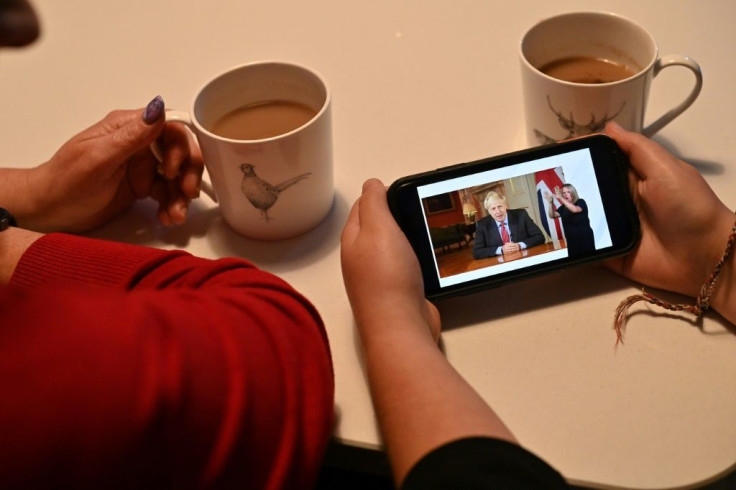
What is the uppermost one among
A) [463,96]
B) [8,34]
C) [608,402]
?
[8,34]

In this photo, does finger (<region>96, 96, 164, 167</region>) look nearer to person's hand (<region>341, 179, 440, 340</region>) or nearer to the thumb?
the thumb

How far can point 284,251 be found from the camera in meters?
0.65

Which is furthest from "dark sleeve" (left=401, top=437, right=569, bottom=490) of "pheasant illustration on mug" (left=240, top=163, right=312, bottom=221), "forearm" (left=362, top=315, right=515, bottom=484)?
"pheasant illustration on mug" (left=240, top=163, right=312, bottom=221)

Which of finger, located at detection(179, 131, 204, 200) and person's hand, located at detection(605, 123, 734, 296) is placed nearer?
person's hand, located at detection(605, 123, 734, 296)

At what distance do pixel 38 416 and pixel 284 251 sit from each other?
12.2 inches

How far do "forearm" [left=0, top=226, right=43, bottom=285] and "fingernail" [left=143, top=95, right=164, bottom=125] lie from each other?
0.46 feet

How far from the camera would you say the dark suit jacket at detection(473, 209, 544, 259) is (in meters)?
0.57

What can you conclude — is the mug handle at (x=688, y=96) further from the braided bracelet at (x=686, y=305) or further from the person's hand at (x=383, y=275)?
the person's hand at (x=383, y=275)

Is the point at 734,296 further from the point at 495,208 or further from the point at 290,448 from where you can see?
the point at 290,448

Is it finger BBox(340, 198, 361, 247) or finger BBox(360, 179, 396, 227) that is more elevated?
finger BBox(360, 179, 396, 227)

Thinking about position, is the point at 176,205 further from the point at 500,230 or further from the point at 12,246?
the point at 500,230

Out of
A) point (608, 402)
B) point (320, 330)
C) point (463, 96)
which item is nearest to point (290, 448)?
point (320, 330)

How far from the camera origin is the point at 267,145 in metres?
0.57

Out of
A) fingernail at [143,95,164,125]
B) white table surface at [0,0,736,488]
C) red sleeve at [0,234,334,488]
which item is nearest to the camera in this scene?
red sleeve at [0,234,334,488]
